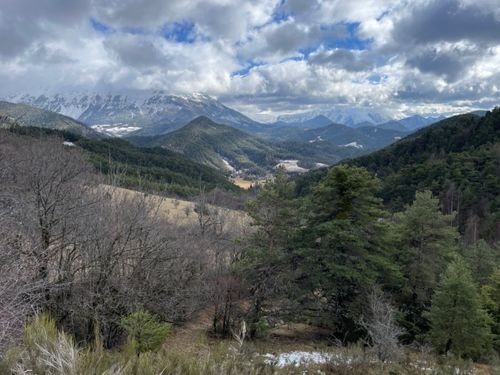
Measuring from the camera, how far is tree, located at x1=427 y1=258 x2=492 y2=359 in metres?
18.2

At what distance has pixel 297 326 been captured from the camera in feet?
81.5

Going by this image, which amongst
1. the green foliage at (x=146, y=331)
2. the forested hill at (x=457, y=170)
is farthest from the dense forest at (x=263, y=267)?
the forested hill at (x=457, y=170)

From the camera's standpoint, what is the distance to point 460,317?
1825cm

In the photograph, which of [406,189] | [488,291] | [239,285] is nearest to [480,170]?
[406,189]

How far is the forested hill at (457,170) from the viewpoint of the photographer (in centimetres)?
7431

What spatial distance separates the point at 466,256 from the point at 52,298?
3057cm

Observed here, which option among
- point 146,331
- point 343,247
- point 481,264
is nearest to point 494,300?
point 481,264

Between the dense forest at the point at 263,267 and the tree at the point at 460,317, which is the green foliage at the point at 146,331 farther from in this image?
the tree at the point at 460,317

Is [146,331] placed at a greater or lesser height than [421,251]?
lesser

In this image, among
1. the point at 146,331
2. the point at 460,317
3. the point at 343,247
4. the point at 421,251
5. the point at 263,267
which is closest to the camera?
the point at 146,331

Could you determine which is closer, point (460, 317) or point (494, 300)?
point (460, 317)

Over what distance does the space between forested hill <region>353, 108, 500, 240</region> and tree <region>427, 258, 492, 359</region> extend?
178 ft

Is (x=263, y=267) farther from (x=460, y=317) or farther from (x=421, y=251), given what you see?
(x=421, y=251)

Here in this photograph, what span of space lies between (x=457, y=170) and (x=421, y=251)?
254 ft
